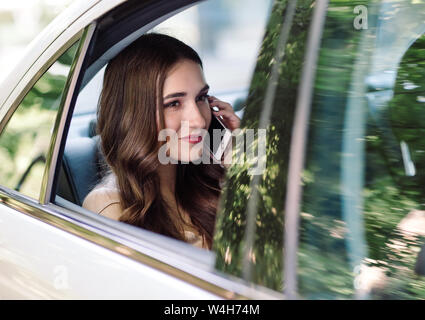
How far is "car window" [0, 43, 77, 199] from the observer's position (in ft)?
5.90

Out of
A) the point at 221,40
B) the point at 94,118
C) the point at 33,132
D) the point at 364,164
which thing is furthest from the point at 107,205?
the point at 221,40

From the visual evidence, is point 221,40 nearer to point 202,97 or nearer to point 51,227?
point 202,97

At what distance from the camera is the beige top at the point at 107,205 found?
1.95 metres

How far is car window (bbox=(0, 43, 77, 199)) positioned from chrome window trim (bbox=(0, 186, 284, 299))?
0.06 m

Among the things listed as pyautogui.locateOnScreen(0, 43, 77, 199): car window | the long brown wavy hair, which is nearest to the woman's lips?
the long brown wavy hair

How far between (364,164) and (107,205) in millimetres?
1123

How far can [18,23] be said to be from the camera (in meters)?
8.34

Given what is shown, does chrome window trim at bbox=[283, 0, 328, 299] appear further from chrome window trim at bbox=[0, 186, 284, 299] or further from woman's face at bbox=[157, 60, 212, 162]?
woman's face at bbox=[157, 60, 212, 162]

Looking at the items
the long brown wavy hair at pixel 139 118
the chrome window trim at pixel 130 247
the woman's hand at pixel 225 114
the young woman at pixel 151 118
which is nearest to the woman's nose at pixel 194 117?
the young woman at pixel 151 118

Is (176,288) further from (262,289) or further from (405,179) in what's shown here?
(405,179)

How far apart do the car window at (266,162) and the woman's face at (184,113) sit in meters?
0.97

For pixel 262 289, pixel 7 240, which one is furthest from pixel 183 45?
pixel 262 289

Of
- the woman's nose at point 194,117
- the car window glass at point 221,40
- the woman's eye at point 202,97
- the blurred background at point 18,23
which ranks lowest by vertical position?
the woman's nose at point 194,117

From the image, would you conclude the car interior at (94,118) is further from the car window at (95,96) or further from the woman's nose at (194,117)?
the woman's nose at (194,117)
